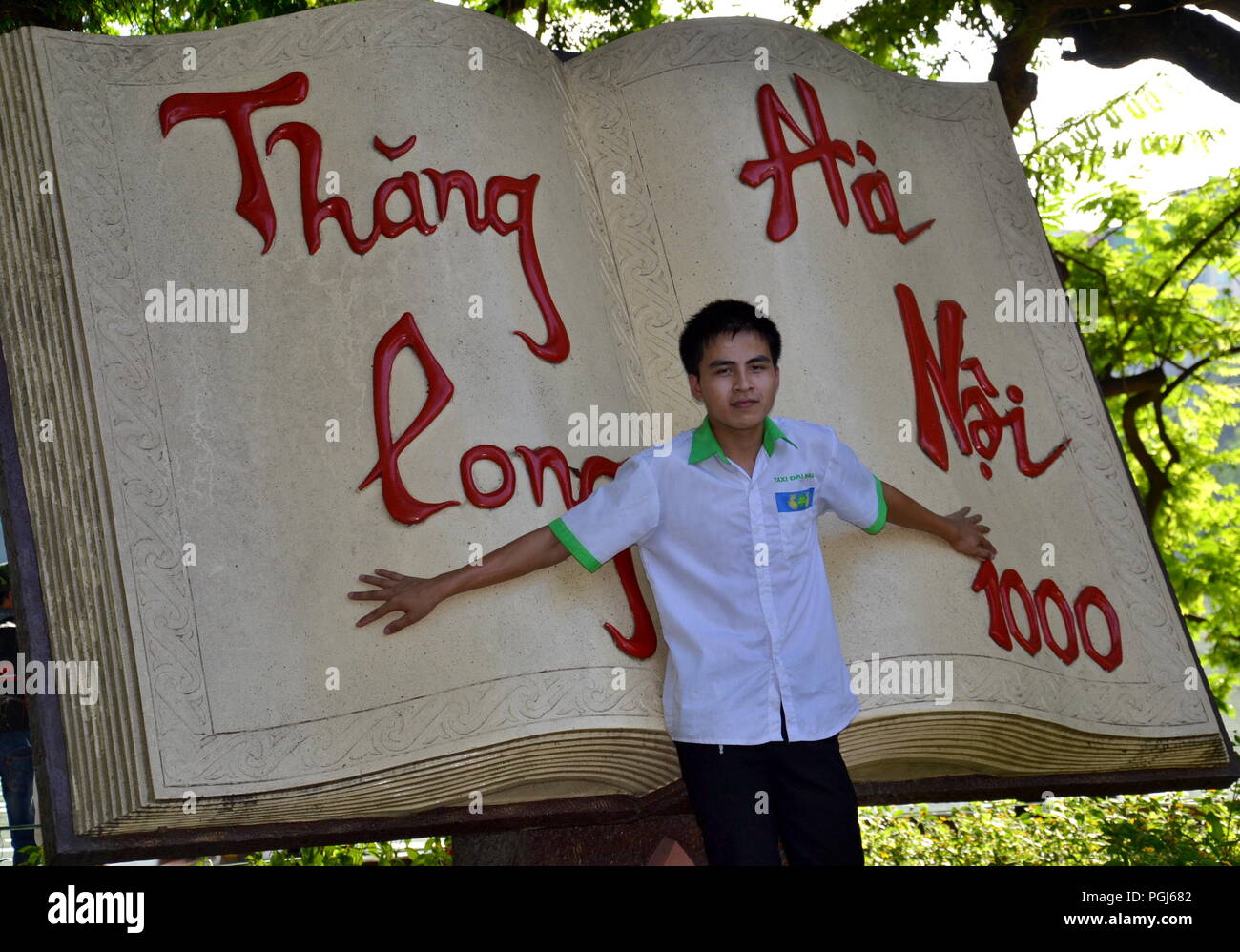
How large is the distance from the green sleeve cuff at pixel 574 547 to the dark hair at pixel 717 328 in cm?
66

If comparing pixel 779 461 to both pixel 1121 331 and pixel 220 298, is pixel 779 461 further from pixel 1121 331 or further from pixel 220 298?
pixel 1121 331

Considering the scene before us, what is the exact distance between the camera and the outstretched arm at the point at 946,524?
16.2ft

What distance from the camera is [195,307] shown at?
483 centimetres

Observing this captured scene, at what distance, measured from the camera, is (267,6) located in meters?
7.99

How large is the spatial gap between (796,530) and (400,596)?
1.35m

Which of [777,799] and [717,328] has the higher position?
[717,328]

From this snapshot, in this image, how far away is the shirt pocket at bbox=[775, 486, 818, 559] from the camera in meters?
4.28

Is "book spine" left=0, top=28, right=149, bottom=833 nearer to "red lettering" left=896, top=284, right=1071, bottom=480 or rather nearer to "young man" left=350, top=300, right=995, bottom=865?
"young man" left=350, top=300, right=995, bottom=865

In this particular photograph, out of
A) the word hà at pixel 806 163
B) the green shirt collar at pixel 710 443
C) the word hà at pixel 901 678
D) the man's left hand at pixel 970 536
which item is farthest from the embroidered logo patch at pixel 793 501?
the word hà at pixel 806 163

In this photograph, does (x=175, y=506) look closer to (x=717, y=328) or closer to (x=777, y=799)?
(x=717, y=328)

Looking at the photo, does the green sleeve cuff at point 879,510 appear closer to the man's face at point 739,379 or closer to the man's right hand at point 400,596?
the man's face at point 739,379

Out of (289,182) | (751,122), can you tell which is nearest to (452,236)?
(289,182)

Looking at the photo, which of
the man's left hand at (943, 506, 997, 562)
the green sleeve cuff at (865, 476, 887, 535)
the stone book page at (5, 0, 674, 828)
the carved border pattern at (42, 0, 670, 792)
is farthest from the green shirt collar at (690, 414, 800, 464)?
the man's left hand at (943, 506, 997, 562)

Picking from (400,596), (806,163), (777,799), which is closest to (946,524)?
(777,799)
